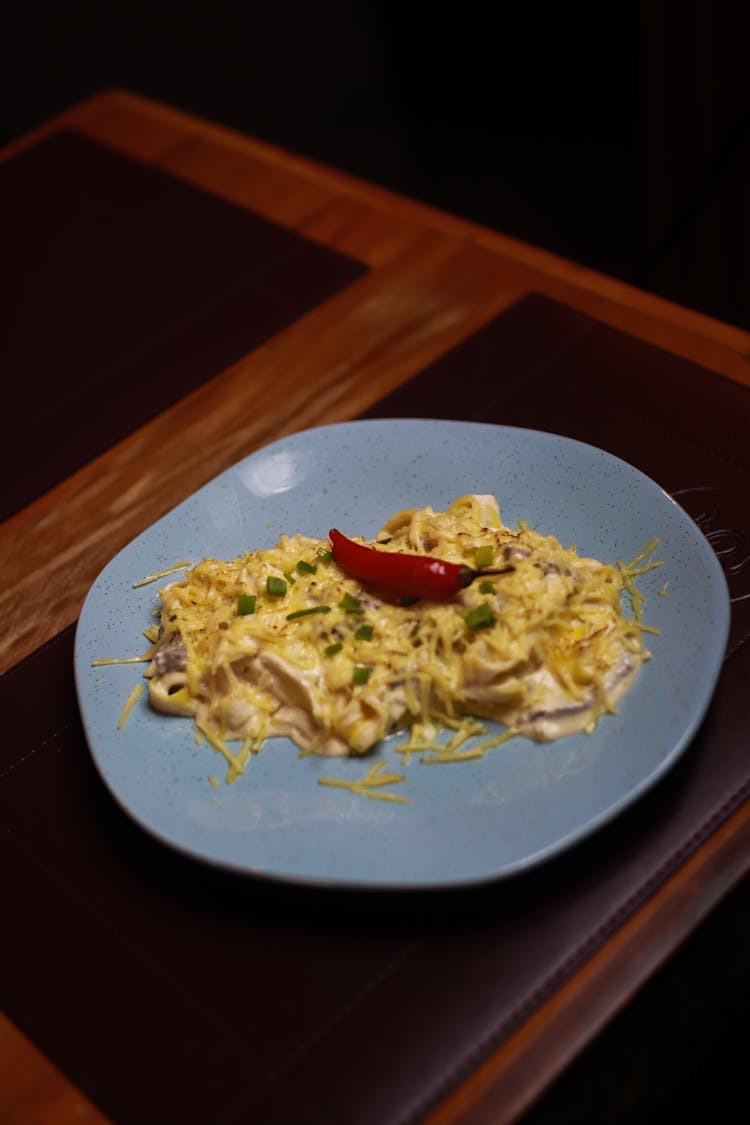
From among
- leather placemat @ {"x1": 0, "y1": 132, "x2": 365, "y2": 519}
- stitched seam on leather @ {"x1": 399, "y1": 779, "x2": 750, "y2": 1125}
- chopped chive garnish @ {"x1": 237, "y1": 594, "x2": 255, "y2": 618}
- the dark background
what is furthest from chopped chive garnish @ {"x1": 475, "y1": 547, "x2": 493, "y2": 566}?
the dark background

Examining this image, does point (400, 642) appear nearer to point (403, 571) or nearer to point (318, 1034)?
point (403, 571)

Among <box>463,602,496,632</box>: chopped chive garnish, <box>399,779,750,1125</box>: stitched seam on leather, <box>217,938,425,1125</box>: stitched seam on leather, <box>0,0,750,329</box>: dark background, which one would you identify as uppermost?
<box>463,602,496,632</box>: chopped chive garnish

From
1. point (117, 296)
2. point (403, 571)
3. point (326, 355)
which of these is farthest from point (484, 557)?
point (117, 296)

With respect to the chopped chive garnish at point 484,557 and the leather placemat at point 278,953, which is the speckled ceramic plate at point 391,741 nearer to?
the leather placemat at point 278,953

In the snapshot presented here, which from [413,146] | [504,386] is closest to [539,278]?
[504,386]

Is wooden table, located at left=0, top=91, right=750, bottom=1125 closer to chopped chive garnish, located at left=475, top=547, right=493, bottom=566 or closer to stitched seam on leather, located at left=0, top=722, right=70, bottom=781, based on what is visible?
stitched seam on leather, located at left=0, top=722, right=70, bottom=781

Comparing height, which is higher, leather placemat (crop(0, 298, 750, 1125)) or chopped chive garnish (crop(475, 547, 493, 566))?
chopped chive garnish (crop(475, 547, 493, 566))
